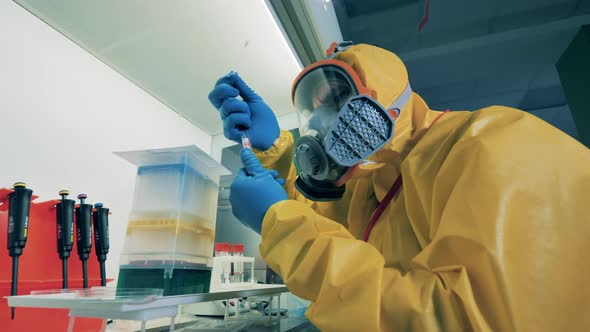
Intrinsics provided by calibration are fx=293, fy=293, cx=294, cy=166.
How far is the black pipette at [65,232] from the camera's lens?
2.25 ft

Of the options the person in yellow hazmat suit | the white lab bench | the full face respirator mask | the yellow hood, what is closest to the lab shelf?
the white lab bench

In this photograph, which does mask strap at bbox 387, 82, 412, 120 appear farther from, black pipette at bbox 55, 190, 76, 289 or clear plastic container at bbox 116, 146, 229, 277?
black pipette at bbox 55, 190, 76, 289

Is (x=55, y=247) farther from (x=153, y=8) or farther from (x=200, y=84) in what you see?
(x=200, y=84)

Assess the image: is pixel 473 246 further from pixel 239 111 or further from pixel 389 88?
pixel 239 111

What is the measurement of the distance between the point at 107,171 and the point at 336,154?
3.19ft

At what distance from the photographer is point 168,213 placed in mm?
616

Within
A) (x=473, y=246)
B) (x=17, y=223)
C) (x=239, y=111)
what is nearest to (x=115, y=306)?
(x=17, y=223)

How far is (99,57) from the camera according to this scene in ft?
3.74

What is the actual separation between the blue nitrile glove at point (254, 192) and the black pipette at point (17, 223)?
44 cm

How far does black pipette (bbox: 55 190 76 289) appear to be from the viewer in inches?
27.0

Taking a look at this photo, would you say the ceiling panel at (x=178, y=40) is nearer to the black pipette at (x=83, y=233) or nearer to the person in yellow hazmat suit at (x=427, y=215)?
the person in yellow hazmat suit at (x=427, y=215)

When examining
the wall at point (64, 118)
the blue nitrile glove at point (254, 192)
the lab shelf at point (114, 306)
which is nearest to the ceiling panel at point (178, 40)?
the wall at point (64, 118)

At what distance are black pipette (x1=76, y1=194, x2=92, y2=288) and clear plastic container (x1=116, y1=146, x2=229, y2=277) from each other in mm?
199

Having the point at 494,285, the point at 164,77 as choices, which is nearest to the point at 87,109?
the point at 164,77
